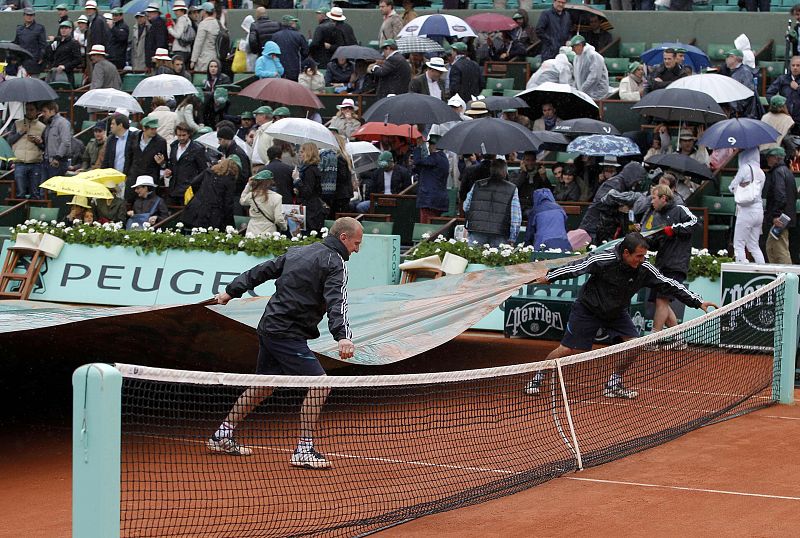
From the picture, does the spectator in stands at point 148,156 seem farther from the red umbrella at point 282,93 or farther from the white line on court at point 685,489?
the white line on court at point 685,489

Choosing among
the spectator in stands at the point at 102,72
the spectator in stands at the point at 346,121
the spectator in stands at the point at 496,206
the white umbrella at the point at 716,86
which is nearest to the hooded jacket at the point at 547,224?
the spectator in stands at the point at 496,206

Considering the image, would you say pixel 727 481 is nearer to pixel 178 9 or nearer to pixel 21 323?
pixel 21 323

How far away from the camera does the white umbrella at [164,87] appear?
21266 millimetres

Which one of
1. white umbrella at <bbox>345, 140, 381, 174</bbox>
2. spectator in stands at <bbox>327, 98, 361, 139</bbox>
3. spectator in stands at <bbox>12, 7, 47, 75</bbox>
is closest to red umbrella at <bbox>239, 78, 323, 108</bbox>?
spectator in stands at <bbox>327, 98, 361, 139</bbox>

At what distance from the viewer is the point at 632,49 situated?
80.0ft

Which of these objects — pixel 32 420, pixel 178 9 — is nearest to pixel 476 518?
pixel 32 420

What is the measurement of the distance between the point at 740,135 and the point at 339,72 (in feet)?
29.3

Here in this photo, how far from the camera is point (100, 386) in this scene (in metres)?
6.00

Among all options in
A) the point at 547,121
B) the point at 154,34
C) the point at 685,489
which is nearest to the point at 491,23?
the point at 547,121

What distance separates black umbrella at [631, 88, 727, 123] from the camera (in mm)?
17500

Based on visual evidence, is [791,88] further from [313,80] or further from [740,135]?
[313,80]

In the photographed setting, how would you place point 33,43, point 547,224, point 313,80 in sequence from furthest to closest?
1. point 33,43
2. point 313,80
3. point 547,224

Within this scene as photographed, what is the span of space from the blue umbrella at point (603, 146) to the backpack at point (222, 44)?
10.3m

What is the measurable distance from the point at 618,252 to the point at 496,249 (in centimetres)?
395
